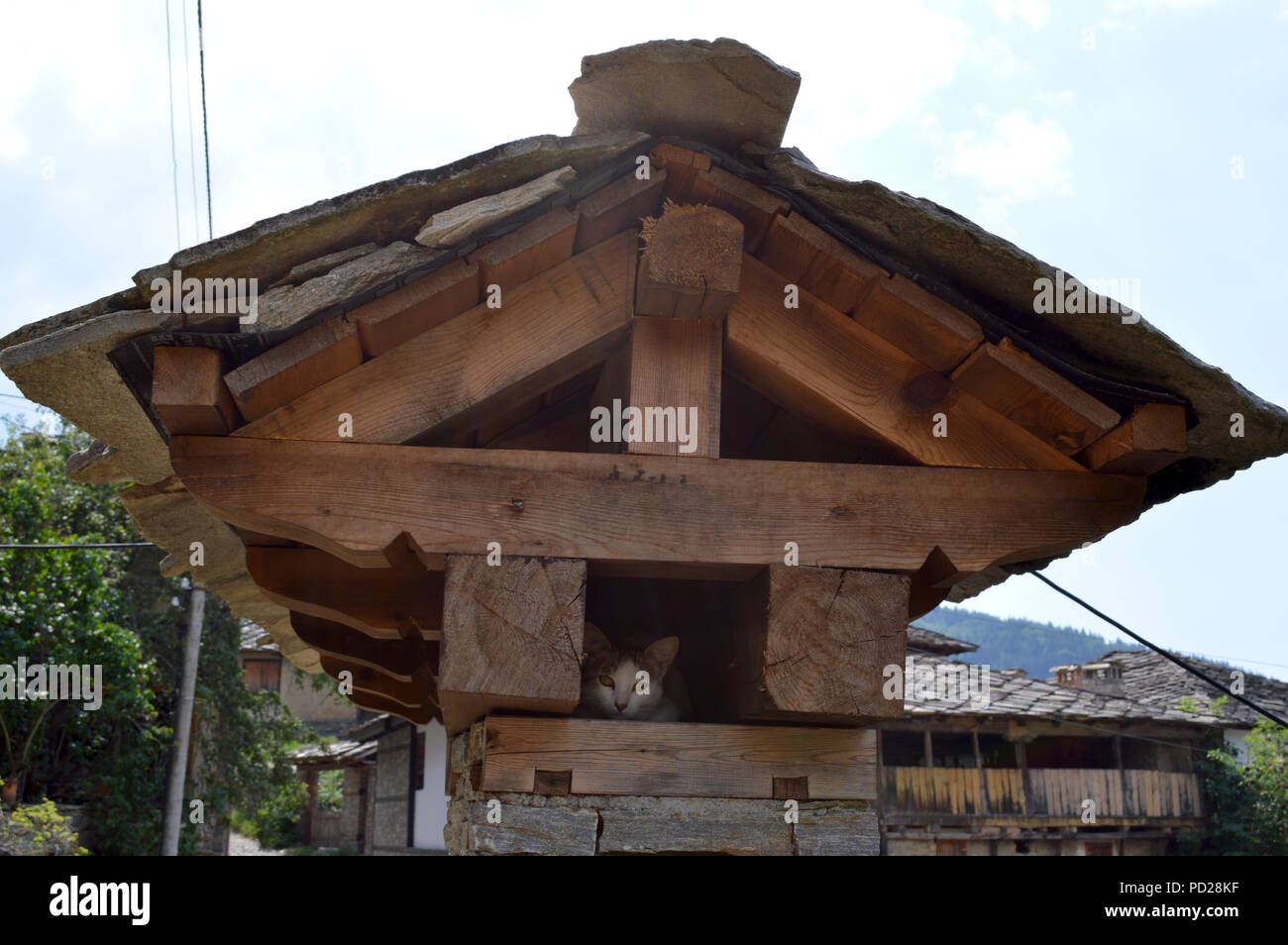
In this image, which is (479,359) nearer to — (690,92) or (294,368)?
(294,368)

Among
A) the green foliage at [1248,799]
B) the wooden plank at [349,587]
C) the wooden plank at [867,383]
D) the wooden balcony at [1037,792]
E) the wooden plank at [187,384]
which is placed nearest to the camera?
the wooden plank at [187,384]

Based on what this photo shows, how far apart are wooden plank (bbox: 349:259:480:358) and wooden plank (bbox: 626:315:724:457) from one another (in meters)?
0.50

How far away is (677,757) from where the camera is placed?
2.86 meters

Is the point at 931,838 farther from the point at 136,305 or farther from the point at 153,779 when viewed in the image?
the point at 136,305

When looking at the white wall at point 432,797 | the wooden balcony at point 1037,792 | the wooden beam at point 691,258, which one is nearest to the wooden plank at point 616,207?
the wooden beam at point 691,258

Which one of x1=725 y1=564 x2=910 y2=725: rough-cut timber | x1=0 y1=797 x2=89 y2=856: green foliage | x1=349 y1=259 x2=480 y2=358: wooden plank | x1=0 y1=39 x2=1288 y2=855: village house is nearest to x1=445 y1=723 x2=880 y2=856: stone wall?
x1=0 y1=39 x2=1288 y2=855: village house

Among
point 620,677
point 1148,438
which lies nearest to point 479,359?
point 620,677

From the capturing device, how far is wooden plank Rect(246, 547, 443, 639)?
139 inches

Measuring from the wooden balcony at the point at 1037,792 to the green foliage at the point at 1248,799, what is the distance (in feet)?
1.58

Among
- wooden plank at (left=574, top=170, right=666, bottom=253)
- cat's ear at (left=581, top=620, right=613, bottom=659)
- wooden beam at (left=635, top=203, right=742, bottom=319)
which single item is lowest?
cat's ear at (left=581, top=620, right=613, bottom=659)

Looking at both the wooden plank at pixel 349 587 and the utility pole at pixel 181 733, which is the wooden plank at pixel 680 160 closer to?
the wooden plank at pixel 349 587

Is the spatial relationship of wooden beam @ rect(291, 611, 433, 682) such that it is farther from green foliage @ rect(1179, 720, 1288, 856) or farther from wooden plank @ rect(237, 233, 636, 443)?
green foliage @ rect(1179, 720, 1288, 856)

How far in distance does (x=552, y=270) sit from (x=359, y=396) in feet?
2.14

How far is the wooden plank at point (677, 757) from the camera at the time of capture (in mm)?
2797
